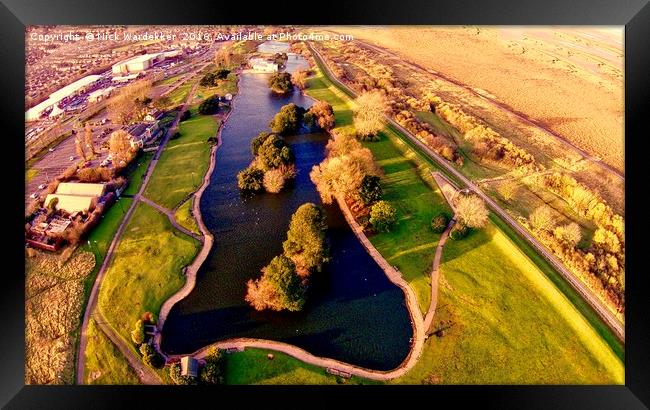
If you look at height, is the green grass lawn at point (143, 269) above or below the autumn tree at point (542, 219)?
below

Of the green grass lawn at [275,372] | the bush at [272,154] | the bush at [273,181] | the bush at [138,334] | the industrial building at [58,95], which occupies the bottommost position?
the green grass lawn at [275,372]

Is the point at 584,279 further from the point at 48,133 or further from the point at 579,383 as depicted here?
the point at 48,133

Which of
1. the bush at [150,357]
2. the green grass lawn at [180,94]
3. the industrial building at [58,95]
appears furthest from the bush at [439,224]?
the green grass lawn at [180,94]

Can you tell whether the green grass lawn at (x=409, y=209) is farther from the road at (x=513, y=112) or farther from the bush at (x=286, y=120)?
the road at (x=513, y=112)

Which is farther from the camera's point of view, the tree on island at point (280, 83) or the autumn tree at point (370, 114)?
the tree on island at point (280, 83)

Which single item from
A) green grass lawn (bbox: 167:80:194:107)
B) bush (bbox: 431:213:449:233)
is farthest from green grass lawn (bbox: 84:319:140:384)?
green grass lawn (bbox: 167:80:194:107)

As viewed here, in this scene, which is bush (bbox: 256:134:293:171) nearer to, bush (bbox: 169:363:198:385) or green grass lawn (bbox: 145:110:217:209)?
green grass lawn (bbox: 145:110:217:209)

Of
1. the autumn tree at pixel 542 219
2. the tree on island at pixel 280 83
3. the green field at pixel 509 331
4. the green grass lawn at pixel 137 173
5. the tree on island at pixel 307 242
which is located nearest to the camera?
the green field at pixel 509 331
